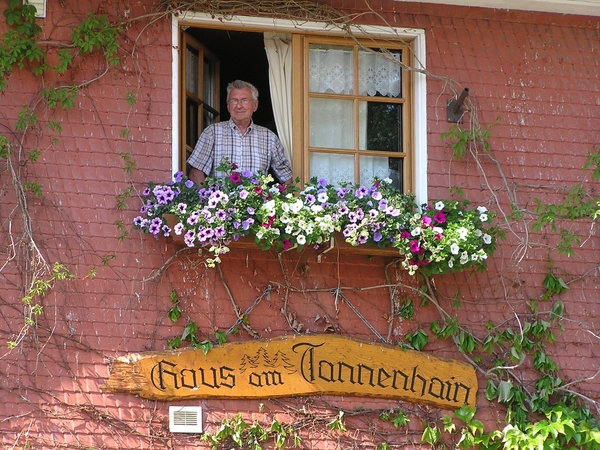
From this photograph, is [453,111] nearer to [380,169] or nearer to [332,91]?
[380,169]

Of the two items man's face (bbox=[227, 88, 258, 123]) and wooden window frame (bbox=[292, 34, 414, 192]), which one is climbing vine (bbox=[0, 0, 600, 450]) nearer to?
wooden window frame (bbox=[292, 34, 414, 192])

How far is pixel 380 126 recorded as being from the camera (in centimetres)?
788

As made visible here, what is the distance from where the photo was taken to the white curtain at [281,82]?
7848 mm

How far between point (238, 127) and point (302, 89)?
489 mm

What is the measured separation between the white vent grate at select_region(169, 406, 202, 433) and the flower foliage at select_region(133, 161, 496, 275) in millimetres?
901

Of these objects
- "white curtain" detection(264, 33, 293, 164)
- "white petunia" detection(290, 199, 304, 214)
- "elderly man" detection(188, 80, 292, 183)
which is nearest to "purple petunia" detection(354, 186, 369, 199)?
"white petunia" detection(290, 199, 304, 214)

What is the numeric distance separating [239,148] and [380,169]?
0.93 metres

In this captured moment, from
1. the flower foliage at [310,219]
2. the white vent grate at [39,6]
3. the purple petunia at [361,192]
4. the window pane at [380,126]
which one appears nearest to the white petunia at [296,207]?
the flower foliage at [310,219]

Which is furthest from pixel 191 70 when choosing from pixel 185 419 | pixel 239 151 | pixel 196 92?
pixel 185 419

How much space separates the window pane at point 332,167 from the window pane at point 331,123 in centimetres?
8

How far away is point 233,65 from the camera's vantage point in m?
9.73

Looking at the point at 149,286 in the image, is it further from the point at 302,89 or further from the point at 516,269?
the point at 516,269

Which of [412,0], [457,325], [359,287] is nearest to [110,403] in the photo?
[359,287]

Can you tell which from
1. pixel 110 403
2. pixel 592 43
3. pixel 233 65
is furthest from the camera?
pixel 233 65
